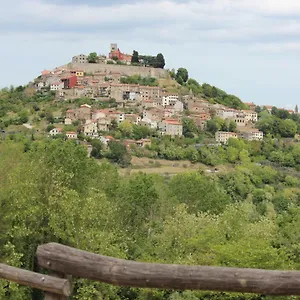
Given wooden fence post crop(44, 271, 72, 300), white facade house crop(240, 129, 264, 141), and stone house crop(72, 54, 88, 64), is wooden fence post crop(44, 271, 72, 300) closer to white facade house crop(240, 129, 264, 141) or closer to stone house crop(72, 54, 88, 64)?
white facade house crop(240, 129, 264, 141)

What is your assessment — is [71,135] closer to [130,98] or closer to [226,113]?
[130,98]

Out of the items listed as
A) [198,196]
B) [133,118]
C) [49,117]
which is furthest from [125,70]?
[198,196]

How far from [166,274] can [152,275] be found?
0.08 meters

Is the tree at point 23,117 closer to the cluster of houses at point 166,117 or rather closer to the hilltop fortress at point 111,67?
the cluster of houses at point 166,117

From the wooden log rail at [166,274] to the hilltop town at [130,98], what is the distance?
62.3 m

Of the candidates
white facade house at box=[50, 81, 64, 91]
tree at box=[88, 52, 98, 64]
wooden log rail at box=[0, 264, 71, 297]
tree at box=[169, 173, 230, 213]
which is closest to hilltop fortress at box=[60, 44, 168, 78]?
tree at box=[88, 52, 98, 64]

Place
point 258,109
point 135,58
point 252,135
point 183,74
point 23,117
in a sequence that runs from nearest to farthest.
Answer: point 23,117 < point 252,135 < point 135,58 < point 183,74 < point 258,109

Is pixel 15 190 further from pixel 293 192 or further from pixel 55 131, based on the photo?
pixel 55 131

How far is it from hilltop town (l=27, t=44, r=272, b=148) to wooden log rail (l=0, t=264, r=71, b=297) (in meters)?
61.9

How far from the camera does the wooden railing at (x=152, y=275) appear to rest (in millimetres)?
3172

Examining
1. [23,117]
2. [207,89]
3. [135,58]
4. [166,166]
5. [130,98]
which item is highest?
[135,58]

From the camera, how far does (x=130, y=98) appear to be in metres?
82.6

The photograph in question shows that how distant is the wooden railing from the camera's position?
10.4ft

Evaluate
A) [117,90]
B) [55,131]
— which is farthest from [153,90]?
[55,131]
